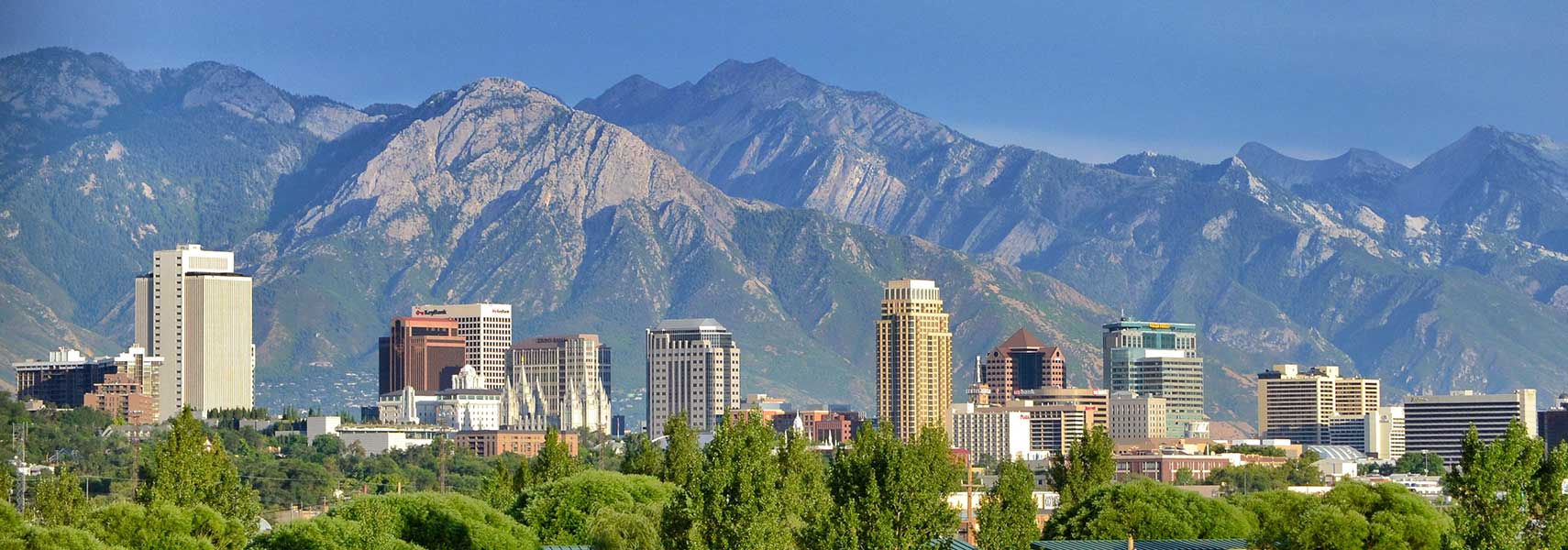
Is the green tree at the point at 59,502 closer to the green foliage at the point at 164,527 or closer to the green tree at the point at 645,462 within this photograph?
the green foliage at the point at 164,527

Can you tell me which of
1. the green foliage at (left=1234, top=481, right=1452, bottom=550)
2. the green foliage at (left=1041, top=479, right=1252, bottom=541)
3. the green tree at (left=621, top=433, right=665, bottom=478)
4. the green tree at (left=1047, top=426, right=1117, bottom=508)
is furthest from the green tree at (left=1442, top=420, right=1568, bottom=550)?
the green tree at (left=621, top=433, right=665, bottom=478)

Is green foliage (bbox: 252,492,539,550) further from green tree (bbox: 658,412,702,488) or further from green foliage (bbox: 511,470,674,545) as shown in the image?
green tree (bbox: 658,412,702,488)

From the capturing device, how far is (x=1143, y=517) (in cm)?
13475

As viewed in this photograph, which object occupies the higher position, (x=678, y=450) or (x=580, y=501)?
(x=678, y=450)

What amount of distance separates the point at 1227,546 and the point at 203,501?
43251 millimetres

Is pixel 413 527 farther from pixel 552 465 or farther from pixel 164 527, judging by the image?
pixel 552 465

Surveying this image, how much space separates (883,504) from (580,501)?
3800 cm

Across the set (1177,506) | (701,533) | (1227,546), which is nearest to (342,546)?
(701,533)

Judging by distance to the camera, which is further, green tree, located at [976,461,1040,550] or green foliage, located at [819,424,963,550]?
green tree, located at [976,461,1040,550]

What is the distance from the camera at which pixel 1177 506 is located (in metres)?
139

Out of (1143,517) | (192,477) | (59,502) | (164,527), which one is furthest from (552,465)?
(164,527)

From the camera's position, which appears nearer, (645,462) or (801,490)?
(801,490)

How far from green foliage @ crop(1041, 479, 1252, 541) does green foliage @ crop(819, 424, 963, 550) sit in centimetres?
3446

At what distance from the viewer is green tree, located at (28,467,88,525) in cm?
11775
